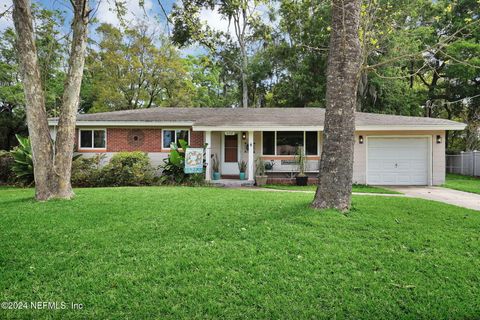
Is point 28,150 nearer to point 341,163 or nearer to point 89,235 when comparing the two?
point 89,235

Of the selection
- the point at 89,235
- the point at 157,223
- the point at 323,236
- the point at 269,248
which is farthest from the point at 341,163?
the point at 89,235

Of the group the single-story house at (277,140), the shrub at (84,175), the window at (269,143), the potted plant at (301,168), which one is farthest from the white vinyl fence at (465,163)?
the shrub at (84,175)

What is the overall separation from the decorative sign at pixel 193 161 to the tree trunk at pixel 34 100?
5291 mm

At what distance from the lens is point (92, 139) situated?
14.7 m

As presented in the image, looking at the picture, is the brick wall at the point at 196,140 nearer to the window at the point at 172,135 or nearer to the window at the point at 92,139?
the window at the point at 172,135

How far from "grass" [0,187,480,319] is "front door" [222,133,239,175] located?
8754 millimetres

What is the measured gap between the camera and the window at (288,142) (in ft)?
46.8

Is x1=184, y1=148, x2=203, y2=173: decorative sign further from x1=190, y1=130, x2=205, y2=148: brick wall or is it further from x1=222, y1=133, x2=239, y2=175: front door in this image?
x1=222, y1=133, x2=239, y2=175: front door

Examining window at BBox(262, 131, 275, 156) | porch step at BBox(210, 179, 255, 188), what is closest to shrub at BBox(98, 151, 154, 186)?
porch step at BBox(210, 179, 255, 188)

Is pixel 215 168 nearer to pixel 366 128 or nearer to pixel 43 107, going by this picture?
pixel 366 128

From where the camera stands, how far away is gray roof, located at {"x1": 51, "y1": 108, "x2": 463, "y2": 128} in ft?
42.9

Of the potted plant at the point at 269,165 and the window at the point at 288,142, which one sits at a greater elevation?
the window at the point at 288,142

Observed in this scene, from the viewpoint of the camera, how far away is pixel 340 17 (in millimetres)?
6066

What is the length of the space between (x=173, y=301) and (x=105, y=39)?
26.5 metres
